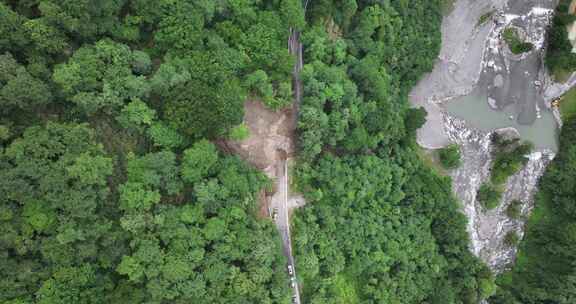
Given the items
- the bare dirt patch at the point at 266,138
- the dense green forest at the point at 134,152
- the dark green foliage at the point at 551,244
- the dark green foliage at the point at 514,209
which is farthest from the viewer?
the dark green foliage at the point at 514,209

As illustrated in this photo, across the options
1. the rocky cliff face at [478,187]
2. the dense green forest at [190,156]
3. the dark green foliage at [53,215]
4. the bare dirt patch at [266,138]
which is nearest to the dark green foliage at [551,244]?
the rocky cliff face at [478,187]

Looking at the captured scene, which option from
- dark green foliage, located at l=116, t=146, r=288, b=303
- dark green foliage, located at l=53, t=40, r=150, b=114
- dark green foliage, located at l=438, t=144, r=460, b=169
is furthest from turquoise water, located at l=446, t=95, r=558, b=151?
dark green foliage, located at l=53, t=40, r=150, b=114

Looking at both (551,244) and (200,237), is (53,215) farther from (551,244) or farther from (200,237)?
(551,244)

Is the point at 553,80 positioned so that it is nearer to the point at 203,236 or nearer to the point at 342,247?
the point at 342,247

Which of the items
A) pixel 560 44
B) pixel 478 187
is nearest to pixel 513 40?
pixel 560 44

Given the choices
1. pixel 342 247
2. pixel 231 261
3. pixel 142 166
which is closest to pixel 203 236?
pixel 231 261

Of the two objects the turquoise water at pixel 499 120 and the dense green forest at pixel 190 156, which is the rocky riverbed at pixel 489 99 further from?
the dense green forest at pixel 190 156
